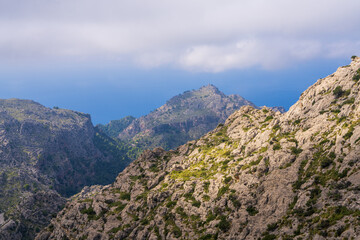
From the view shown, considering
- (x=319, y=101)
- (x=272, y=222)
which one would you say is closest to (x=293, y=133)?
(x=319, y=101)

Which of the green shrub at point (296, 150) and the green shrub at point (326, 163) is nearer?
the green shrub at point (326, 163)

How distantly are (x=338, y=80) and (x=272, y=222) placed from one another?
7226cm

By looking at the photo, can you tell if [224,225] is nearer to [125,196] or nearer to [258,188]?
[258,188]

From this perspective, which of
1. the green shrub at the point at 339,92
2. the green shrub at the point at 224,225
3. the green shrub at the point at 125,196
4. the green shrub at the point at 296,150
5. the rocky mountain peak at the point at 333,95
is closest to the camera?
the green shrub at the point at 224,225

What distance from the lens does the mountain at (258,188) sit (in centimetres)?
8494

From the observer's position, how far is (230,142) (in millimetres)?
162375

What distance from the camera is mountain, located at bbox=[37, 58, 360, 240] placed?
8494cm

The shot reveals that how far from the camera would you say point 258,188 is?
10594 cm

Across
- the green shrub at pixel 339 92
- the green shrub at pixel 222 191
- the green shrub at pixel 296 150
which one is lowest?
the green shrub at pixel 222 191

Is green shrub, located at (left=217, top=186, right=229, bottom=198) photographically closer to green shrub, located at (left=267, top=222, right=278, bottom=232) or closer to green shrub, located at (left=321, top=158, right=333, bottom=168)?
green shrub, located at (left=267, top=222, right=278, bottom=232)

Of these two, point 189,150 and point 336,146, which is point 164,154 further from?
point 336,146

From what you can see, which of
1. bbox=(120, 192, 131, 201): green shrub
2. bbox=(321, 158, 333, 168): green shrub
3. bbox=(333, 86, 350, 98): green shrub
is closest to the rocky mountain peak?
bbox=(333, 86, 350, 98): green shrub

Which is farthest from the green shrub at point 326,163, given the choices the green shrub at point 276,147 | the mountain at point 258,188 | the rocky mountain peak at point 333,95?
the rocky mountain peak at point 333,95

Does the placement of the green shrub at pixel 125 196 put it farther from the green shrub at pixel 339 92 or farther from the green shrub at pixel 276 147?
the green shrub at pixel 339 92
